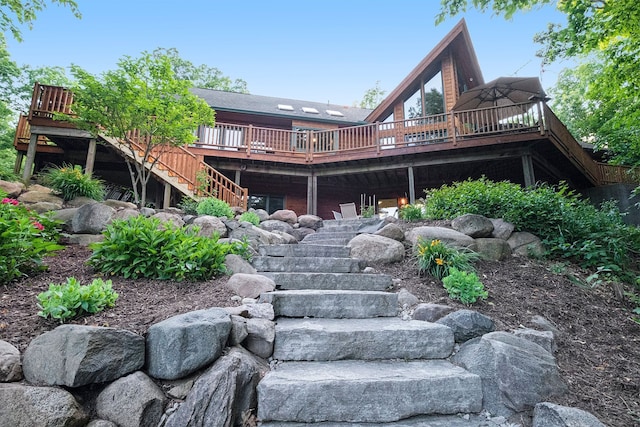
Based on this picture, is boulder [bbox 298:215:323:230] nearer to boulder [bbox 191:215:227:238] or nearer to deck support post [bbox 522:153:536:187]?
boulder [bbox 191:215:227:238]

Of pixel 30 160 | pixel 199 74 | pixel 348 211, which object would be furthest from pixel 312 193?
pixel 199 74

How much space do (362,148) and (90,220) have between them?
7783 millimetres

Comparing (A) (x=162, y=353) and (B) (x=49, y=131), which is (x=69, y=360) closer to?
(A) (x=162, y=353)

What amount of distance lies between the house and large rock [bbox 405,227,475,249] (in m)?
5.17

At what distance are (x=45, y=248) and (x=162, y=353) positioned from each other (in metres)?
1.75

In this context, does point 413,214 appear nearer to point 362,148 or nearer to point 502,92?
point 362,148

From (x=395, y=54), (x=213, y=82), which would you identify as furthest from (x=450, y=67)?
(x=213, y=82)

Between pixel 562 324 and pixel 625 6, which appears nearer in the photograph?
pixel 562 324

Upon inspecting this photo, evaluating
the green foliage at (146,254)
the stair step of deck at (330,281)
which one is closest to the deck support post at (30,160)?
the green foliage at (146,254)

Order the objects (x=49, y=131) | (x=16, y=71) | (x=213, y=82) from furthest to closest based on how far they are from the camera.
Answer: (x=213, y=82) → (x=16, y=71) → (x=49, y=131)

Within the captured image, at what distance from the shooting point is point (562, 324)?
8.94 feet

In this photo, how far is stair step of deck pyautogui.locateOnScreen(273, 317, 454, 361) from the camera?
2.18 metres

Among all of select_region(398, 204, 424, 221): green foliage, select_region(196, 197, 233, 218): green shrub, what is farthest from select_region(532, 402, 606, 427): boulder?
select_region(196, 197, 233, 218): green shrub

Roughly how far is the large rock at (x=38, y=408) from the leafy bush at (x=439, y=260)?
10.5ft
